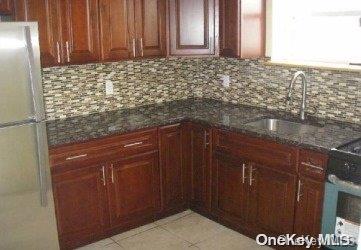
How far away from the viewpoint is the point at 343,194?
248cm

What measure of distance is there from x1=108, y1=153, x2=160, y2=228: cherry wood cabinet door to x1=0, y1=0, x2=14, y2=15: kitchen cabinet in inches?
49.2

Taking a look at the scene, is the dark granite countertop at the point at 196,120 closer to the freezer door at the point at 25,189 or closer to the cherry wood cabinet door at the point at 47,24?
the freezer door at the point at 25,189

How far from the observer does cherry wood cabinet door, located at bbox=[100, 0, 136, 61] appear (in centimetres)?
318

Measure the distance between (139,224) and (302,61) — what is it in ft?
6.16

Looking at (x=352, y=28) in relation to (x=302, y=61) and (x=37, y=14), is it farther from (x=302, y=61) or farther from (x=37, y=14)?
(x=37, y=14)

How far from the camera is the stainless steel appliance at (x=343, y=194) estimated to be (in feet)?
7.89

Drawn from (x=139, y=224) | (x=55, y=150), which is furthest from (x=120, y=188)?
(x=55, y=150)

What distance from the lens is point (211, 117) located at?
344 cm

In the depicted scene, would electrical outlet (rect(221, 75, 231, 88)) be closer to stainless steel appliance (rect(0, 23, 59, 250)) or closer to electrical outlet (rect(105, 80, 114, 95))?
electrical outlet (rect(105, 80, 114, 95))

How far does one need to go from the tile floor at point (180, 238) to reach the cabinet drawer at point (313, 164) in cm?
75

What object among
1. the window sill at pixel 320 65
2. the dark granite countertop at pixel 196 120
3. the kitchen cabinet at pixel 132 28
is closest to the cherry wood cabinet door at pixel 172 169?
the dark granite countertop at pixel 196 120

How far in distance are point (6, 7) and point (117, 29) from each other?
84 centimetres

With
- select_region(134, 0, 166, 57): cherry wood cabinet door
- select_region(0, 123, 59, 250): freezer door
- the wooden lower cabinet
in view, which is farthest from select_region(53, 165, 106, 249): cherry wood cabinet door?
select_region(134, 0, 166, 57): cherry wood cabinet door

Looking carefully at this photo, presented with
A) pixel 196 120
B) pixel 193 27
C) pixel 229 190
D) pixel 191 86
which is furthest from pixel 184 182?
pixel 193 27
